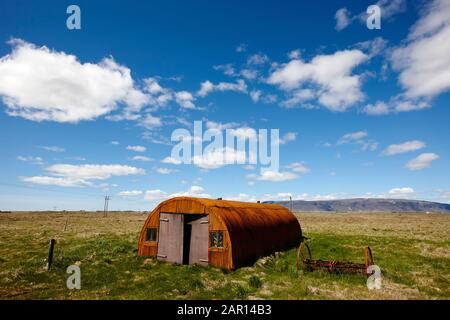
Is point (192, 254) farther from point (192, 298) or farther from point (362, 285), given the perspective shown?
point (362, 285)

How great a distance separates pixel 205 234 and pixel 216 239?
0.95 m

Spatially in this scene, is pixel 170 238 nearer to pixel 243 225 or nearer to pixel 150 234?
pixel 150 234

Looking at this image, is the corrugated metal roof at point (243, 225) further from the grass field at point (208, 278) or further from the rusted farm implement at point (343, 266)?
the rusted farm implement at point (343, 266)

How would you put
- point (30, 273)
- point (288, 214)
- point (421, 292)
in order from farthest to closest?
point (288, 214) < point (30, 273) < point (421, 292)

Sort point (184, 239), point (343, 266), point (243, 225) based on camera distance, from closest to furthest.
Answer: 1. point (343, 266)
2. point (184, 239)
3. point (243, 225)

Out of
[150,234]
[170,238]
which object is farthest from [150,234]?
[170,238]

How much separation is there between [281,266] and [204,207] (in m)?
5.92

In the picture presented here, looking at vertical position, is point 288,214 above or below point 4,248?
above

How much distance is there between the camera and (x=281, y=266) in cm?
1841

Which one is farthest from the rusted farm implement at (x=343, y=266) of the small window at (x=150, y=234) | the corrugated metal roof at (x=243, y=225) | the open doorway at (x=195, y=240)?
the small window at (x=150, y=234)

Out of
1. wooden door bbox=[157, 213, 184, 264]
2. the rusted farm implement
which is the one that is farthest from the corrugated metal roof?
the rusted farm implement

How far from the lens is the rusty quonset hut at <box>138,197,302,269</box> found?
18766 millimetres

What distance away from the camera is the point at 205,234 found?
19.6 m
